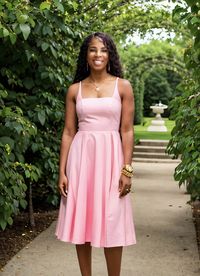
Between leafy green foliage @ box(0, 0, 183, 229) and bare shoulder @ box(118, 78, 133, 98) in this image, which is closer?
bare shoulder @ box(118, 78, 133, 98)

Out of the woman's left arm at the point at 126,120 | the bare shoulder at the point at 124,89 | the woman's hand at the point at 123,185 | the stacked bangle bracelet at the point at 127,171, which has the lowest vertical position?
the woman's hand at the point at 123,185

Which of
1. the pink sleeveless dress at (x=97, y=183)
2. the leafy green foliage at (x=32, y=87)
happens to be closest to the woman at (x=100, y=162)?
the pink sleeveless dress at (x=97, y=183)

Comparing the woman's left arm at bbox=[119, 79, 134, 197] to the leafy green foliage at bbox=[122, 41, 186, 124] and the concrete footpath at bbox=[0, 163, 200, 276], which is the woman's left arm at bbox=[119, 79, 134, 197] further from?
the leafy green foliage at bbox=[122, 41, 186, 124]

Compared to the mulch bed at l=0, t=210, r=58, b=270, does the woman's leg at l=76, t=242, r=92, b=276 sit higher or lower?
higher

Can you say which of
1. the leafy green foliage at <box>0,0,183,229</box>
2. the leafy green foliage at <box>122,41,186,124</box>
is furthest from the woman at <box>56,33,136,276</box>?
the leafy green foliage at <box>122,41,186,124</box>

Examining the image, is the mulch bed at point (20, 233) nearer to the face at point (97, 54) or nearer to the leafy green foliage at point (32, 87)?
the leafy green foliage at point (32, 87)

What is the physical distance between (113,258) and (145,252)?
61.7 inches

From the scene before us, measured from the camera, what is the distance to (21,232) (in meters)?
5.16

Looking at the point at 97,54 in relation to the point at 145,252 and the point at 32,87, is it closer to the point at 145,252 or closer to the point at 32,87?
the point at 32,87

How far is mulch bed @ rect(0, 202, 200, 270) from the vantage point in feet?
14.5

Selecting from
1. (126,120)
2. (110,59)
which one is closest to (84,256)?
(126,120)

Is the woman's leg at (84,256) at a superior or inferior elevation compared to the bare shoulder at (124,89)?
inferior

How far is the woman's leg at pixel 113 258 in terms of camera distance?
9.50 ft

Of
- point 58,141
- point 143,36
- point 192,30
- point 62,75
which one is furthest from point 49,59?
point 143,36
